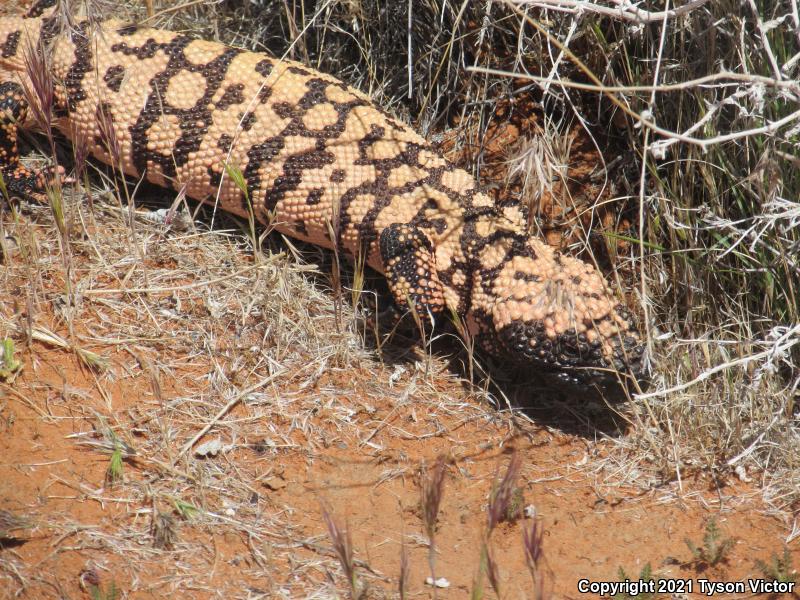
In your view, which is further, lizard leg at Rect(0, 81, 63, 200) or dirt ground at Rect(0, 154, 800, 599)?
lizard leg at Rect(0, 81, 63, 200)

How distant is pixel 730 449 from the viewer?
3176mm

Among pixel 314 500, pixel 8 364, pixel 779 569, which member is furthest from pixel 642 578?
pixel 8 364

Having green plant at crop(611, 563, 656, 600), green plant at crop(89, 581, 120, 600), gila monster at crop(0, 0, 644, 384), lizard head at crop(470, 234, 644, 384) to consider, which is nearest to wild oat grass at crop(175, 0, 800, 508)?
lizard head at crop(470, 234, 644, 384)

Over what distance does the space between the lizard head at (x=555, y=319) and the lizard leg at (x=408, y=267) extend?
0.67ft

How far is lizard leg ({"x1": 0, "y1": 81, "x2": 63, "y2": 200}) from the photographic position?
Result: 12.0 ft

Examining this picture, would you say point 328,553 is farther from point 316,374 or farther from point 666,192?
point 666,192

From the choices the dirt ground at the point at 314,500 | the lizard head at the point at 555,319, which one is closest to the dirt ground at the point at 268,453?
the dirt ground at the point at 314,500

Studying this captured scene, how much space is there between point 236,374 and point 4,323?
0.91m

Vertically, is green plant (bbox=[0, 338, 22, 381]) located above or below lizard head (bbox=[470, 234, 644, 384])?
below

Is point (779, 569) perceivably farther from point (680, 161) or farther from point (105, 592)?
point (105, 592)
